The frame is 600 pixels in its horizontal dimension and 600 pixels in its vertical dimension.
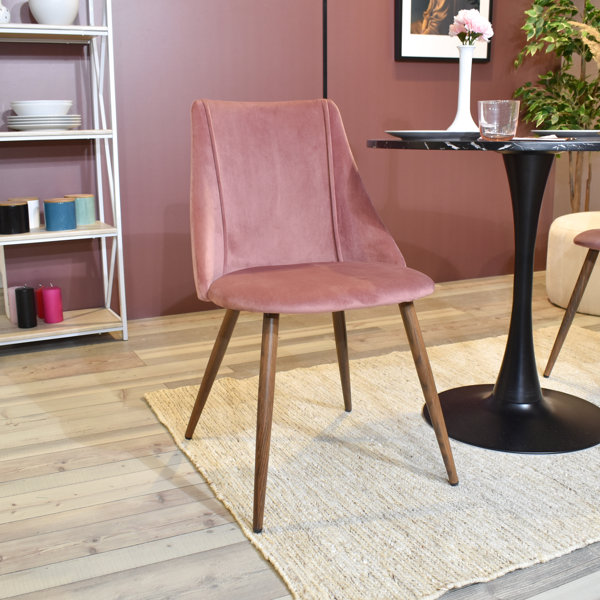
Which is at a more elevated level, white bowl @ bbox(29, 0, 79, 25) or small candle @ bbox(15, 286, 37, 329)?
white bowl @ bbox(29, 0, 79, 25)

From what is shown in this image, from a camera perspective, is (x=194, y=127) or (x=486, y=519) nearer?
(x=486, y=519)

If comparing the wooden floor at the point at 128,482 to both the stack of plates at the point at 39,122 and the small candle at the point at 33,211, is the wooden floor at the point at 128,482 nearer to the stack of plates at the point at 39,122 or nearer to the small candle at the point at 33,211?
the small candle at the point at 33,211

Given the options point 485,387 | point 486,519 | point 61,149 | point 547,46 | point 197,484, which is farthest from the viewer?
point 547,46

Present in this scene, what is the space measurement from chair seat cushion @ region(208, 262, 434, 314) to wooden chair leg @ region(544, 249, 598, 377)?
834mm

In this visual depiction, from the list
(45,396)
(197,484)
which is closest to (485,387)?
(197,484)

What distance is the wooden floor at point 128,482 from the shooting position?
135 cm

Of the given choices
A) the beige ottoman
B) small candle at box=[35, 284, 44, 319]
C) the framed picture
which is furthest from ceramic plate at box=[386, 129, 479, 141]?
the framed picture

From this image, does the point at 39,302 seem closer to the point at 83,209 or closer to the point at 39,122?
the point at 83,209

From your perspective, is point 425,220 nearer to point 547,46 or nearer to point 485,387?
point 547,46

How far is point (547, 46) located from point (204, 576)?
11.3 ft

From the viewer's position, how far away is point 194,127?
179cm

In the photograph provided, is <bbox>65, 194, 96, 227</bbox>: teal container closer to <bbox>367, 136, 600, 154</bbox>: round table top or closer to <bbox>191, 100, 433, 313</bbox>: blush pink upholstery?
<bbox>191, 100, 433, 313</bbox>: blush pink upholstery

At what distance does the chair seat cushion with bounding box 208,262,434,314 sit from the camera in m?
1.50

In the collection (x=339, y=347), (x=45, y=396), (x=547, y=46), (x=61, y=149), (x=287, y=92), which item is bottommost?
(x=45, y=396)
